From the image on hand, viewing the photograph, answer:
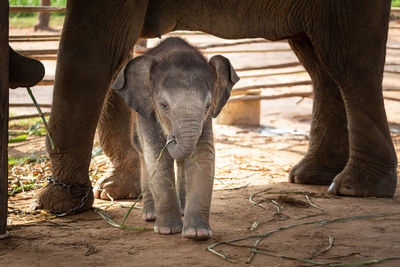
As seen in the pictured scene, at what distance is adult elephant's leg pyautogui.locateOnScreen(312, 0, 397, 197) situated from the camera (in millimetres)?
4262

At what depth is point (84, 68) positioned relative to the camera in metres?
3.54

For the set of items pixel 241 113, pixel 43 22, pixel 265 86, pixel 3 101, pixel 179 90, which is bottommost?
pixel 43 22

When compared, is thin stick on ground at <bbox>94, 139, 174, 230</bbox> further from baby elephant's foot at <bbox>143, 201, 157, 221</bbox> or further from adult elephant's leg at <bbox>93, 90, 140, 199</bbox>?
adult elephant's leg at <bbox>93, 90, 140, 199</bbox>

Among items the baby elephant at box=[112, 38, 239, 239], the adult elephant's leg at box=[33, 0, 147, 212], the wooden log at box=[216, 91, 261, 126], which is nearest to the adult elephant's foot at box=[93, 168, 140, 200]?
the adult elephant's leg at box=[33, 0, 147, 212]

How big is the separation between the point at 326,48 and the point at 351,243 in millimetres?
1632

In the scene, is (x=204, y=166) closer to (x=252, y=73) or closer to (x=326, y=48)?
(x=326, y=48)

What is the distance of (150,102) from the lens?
127 inches

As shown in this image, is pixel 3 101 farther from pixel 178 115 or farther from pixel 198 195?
pixel 198 195

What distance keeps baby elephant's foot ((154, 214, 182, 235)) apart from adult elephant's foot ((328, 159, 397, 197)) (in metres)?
1.46

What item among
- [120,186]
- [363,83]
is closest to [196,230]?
[120,186]

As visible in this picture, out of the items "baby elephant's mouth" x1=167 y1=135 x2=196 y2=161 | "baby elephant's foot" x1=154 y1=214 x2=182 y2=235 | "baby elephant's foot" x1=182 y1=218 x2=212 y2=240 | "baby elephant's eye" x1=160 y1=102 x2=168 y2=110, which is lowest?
"baby elephant's foot" x1=154 y1=214 x2=182 y2=235

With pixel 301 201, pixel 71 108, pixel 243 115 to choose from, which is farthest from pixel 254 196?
pixel 243 115

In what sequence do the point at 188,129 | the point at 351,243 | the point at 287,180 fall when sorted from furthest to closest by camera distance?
1. the point at 287,180
2. the point at 351,243
3. the point at 188,129

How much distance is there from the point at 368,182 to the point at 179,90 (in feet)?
6.05
